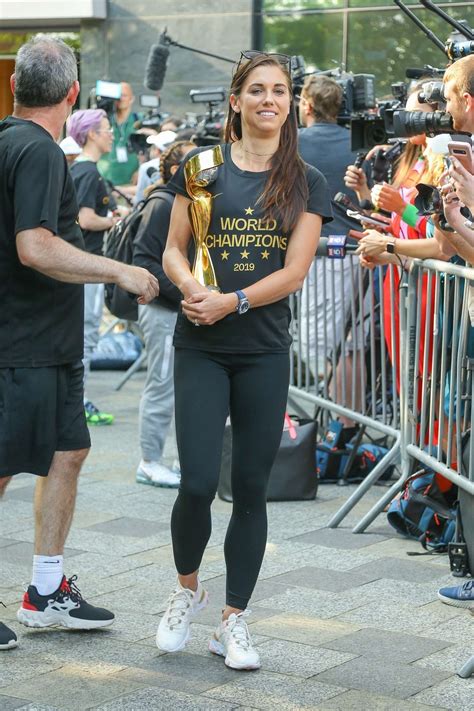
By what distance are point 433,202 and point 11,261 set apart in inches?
61.1

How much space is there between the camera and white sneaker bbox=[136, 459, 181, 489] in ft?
23.5

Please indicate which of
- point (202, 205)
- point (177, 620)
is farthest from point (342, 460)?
point (202, 205)

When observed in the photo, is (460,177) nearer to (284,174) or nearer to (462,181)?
(462,181)

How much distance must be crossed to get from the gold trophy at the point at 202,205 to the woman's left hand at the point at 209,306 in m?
0.11

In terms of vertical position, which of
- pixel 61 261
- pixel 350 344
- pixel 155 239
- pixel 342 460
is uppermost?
pixel 61 261

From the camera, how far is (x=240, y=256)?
4266 millimetres

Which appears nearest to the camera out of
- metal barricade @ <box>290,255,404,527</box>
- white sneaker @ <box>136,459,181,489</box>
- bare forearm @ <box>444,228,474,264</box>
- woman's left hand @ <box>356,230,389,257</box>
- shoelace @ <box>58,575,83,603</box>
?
bare forearm @ <box>444,228,474,264</box>

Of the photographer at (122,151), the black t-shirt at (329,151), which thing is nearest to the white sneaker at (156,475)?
the black t-shirt at (329,151)

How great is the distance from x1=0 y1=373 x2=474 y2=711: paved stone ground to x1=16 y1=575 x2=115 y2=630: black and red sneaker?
1.7 inches

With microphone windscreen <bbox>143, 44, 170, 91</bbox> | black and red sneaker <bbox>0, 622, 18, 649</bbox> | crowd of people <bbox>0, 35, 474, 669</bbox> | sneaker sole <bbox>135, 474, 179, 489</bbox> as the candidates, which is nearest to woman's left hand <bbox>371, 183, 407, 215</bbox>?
crowd of people <bbox>0, 35, 474, 669</bbox>

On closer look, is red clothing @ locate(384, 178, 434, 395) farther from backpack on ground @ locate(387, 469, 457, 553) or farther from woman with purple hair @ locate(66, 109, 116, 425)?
woman with purple hair @ locate(66, 109, 116, 425)

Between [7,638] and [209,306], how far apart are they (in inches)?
53.1

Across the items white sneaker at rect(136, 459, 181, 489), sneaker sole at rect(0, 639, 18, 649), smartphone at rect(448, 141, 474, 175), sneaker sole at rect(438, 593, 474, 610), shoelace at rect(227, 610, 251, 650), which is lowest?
white sneaker at rect(136, 459, 181, 489)

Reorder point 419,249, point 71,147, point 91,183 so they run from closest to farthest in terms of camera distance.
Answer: point 419,249, point 91,183, point 71,147
